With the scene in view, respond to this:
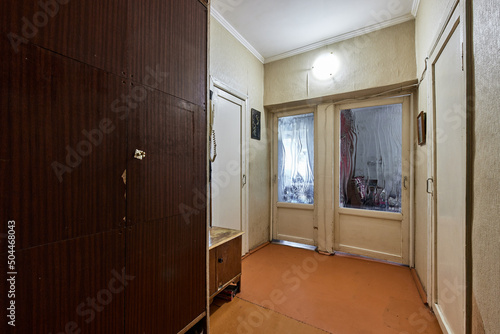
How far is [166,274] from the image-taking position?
118cm

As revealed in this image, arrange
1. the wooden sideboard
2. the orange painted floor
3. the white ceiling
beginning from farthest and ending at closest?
1. the white ceiling
2. the wooden sideboard
3. the orange painted floor

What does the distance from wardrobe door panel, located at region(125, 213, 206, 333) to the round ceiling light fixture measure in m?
2.48

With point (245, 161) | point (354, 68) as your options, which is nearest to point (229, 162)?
point (245, 161)

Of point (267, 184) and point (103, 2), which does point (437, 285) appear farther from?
point (103, 2)

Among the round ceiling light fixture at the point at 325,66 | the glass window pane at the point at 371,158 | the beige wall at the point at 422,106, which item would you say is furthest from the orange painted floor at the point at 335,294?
the round ceiling light fixture at the point at 325,66

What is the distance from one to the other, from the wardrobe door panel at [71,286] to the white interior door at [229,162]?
1458 mm

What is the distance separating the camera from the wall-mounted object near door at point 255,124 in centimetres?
311

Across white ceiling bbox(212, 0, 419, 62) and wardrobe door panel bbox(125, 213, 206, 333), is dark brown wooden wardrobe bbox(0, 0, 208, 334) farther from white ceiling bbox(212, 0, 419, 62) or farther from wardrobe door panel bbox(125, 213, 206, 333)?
white ceiling bbox(212, 0, 419, 62)

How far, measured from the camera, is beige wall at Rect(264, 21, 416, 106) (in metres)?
2.44

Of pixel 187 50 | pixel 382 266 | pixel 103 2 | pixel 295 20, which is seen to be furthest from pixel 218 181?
pixel 382 266

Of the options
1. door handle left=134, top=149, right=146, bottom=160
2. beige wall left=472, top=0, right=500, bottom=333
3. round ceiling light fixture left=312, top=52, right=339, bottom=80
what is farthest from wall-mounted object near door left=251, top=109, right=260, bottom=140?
beige wall left=472, top=0, right=500, bottom=333

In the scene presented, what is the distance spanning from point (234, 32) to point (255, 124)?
1169mm

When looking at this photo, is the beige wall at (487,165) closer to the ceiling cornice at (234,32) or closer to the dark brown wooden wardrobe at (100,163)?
the dark brown wooden wardrobe at (100,163)

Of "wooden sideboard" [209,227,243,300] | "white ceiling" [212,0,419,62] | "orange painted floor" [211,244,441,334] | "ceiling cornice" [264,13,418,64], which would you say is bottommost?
"orange painted floor" [211,244,441,334]
